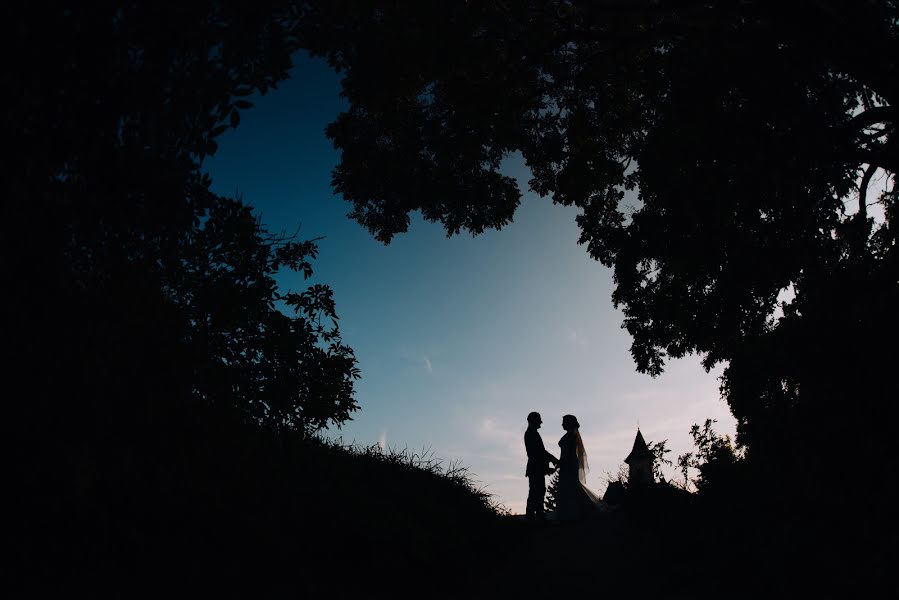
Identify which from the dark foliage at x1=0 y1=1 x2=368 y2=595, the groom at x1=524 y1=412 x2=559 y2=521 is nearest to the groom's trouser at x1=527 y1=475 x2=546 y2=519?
the groom at x1=524 y1=412 x2=559 y2=521

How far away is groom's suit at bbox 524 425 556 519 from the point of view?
1306cm

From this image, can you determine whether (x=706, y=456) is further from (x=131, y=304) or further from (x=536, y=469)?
(x=131, y=304)

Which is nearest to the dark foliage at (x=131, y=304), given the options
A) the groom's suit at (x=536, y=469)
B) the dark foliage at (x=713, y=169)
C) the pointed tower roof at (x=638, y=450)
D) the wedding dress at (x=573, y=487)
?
the dark foliage at (x=713, y=169)

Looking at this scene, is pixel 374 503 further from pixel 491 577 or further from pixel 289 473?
pixel 491 577

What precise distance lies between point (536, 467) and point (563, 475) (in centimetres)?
92

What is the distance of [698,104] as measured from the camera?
8727 millimetres

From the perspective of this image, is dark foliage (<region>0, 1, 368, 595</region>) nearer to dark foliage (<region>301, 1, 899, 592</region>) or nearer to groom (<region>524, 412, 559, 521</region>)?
dark foliage (<region>301, 1, 899, 592</region>)

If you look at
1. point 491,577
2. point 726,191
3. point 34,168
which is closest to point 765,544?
point 491,577

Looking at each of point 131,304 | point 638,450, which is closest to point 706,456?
point 638,450

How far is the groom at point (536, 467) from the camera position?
13.1 m

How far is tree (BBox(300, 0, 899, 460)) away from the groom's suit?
3.43m

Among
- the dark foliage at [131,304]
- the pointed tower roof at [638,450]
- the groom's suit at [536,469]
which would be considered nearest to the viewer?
the dark foliage at [131,304]

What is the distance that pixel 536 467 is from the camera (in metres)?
13.0

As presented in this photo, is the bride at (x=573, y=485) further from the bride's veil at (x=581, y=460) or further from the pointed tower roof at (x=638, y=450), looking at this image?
the pointed tower roof at (x=638, y=450)
